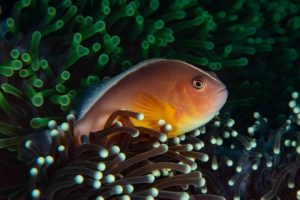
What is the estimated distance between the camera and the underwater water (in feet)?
6.81

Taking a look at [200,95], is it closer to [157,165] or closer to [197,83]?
[197,83]

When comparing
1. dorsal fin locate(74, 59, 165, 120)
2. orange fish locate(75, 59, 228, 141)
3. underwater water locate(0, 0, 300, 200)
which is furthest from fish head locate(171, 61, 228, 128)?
dorsal fin locate(74, 59, 165, 120)

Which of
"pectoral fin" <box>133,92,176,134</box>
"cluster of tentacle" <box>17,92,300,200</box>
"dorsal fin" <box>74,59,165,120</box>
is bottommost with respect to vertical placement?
"cluster of tentacle" <box>17,92,300,200</box>

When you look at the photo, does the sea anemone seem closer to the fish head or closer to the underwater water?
the underwater water

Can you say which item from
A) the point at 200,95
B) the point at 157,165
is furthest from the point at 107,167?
the point at 200,95

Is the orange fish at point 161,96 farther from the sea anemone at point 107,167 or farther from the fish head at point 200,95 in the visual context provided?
the sea anemone at point 107,167

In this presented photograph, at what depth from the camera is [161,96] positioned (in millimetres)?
2270

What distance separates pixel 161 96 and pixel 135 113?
211 millimetres

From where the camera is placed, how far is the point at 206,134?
259 cm

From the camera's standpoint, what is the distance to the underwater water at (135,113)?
81.7 inches

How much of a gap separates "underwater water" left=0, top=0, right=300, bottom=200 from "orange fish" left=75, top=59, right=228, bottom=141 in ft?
0.31

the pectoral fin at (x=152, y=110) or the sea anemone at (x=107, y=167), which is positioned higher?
the pectoral fin at (x=152, y=110)

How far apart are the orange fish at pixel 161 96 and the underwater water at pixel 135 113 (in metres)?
0.09

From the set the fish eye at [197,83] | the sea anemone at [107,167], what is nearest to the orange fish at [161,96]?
the fish eye at [197,83]
